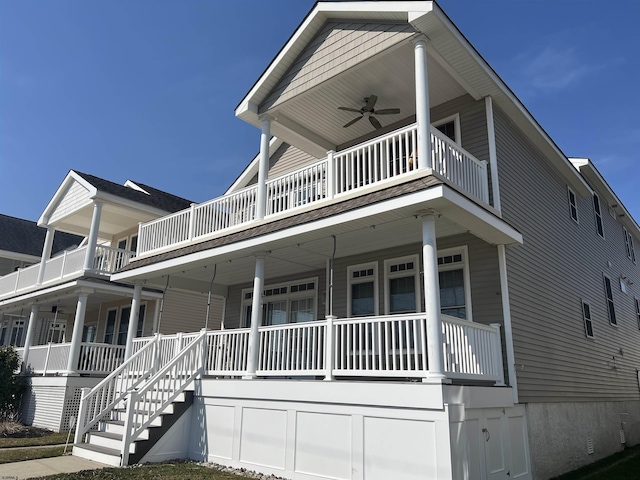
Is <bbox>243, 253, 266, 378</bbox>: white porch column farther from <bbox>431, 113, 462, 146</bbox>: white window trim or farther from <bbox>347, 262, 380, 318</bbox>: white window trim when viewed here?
<bbox>431, 113, 462, 146</bbox>: white window trim

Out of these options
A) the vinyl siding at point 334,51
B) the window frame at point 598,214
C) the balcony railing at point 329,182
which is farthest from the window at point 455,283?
the window frame at point 598,214

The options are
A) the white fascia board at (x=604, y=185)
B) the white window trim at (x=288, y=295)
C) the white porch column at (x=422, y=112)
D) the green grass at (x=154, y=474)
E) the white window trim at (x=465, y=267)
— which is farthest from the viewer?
the white fascia board at (x=604, y=185)

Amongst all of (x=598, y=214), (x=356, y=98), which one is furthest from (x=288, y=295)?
(x=598, y=214)

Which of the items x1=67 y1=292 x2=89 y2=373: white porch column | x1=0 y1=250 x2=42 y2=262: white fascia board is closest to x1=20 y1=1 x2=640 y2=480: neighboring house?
x1=67 y1=292 x2=89 y2=373: white porch column

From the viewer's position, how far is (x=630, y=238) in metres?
19.9

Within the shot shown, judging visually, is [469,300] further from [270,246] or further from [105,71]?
[105,71]

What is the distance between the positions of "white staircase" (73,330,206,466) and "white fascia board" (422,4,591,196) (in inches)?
323

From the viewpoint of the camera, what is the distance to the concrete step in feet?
28.7

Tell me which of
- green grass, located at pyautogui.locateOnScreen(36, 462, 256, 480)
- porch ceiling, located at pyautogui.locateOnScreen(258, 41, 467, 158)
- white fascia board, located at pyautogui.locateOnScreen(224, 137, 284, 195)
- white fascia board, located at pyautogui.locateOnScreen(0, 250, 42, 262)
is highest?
white fascia board, located at pyautogui.locateOnScreen(224, 137, 284, 195)

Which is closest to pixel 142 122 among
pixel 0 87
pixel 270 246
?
pixel 0 87

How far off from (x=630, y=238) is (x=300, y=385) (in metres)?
18.1

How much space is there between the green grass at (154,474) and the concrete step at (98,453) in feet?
1.95

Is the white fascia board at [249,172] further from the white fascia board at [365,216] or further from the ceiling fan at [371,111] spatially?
the white fascia board at [365,216]

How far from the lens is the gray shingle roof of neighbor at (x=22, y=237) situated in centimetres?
2567
